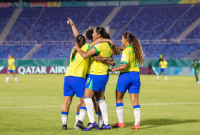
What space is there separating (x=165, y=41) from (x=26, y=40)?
18.9 metres

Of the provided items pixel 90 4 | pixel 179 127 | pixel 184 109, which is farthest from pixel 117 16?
pixel 179 127

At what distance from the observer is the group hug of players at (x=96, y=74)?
23.3 ft

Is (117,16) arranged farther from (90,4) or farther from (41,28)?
(41,28)

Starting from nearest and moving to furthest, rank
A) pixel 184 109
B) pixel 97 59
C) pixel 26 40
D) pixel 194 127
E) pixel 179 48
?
pixel 97 59 → pixel 194 127 → pixel 184 109 → pixel 179 48 → pixel 26 40

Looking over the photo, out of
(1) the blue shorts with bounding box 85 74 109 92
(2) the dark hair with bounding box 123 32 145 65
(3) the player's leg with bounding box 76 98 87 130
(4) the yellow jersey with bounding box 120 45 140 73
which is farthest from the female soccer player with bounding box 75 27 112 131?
(2) the dark hair with bounding box 123 32 145 65

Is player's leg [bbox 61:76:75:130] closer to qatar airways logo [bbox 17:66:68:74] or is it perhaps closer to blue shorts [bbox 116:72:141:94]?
blue shorts [bbox 116:72:141:94]

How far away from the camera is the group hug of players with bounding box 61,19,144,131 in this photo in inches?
279

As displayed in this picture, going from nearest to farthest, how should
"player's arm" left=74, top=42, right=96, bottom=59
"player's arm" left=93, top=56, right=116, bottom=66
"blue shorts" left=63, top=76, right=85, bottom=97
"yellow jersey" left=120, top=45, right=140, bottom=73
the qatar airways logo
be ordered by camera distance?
1. "player's arm" left=74, top=42, right=96, bottom=59
2. "player's arm" left=93, top=56, right=116, bottom=66
3. "blue shorts" left=63, top=76, right=85, bottom=97
4. "yellow jersey" left=120, top=45, right=140, bottom=73
5. the qatar airways logo

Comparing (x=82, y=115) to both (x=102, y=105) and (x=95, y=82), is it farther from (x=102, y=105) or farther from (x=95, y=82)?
(x=95, y=82)

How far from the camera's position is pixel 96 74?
7.09 m

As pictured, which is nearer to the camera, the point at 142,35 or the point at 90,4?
the point at 142,35

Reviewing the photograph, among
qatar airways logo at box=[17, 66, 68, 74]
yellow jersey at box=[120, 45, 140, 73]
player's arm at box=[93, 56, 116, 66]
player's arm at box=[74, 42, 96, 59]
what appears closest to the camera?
player's arm at box=[74, 42, 96, 59]

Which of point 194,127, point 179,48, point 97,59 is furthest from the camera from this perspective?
point 179,48

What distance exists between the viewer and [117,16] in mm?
49000
